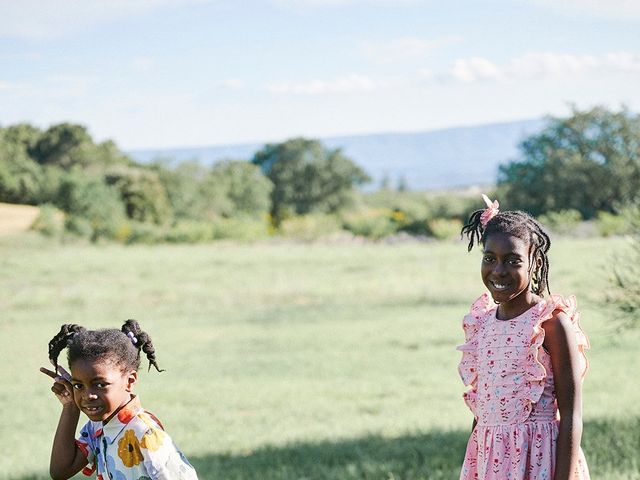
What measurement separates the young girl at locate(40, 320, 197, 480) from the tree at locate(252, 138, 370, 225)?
4967cm

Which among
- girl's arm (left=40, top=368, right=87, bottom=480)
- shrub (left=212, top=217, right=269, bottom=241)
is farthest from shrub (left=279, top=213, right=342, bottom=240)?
girl's arm (left=40, top=368, right=87, bottom=480)

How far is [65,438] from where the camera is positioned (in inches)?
123

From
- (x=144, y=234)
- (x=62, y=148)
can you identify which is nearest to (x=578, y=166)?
(x=144, y=234)

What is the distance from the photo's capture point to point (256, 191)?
49594mm

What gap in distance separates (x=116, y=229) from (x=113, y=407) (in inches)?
1416

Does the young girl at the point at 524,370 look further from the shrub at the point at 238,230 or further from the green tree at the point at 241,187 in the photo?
the green tree at the point at 241,187

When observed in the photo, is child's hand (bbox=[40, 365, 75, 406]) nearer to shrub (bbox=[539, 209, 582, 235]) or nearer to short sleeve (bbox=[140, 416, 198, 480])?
short sleeve (bbox=[140, 416, 198, 480])

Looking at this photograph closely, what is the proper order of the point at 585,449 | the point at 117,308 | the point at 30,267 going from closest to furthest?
the point at 585,449 < the point at 117,308 < the point at 30,267

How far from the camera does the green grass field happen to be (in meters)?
8.19

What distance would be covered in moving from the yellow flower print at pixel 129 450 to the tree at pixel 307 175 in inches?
1960

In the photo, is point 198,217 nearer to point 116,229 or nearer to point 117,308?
point 116,229

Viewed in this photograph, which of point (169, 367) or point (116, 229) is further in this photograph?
point (116, 229)

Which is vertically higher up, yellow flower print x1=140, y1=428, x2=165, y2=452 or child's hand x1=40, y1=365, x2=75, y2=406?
child's hand x1=40, y1=365, x2=75, y2=406

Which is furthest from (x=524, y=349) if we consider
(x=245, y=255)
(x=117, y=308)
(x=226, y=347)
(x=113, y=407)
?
(x=245, y=255)
